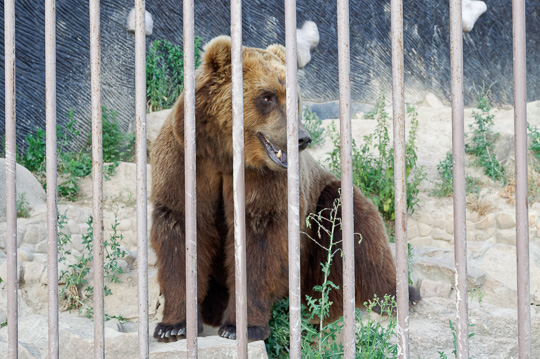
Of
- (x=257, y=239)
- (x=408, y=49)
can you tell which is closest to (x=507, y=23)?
(x=408, y=49)

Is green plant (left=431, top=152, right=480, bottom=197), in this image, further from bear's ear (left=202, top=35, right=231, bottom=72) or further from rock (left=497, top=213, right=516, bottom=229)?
bear's ear (left=202, top=35, right=231, bottom=72)

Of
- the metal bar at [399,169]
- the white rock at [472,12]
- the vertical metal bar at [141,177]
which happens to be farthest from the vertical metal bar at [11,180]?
the white rock at [472,12]

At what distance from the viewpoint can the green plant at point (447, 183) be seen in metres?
7.18

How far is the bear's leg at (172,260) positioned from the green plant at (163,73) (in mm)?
4672

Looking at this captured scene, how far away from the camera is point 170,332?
9.92 ft

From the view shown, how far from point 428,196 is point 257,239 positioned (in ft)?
14.3

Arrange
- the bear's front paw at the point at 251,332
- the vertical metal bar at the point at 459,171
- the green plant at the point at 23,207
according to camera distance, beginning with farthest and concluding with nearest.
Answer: the green plant at the point at 23,207 < the bear's front paw at the point at 251,332 < the vertical metal bar at the point at 459,171

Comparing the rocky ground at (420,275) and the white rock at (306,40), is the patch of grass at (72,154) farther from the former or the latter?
the white rock at (306,40)

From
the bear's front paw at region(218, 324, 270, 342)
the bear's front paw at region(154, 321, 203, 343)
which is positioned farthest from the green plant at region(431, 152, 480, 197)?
the bear's front paw at region(154, 321, 203, 343)

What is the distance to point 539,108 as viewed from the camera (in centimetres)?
921

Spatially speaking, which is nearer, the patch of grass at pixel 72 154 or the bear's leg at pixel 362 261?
the bear's leg at pixel 362 261

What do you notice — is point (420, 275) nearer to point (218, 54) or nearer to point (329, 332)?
point (329, 332)

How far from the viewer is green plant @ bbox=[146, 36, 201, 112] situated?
781 cm

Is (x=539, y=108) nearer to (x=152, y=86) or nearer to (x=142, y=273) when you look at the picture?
(x=152, y=86)
